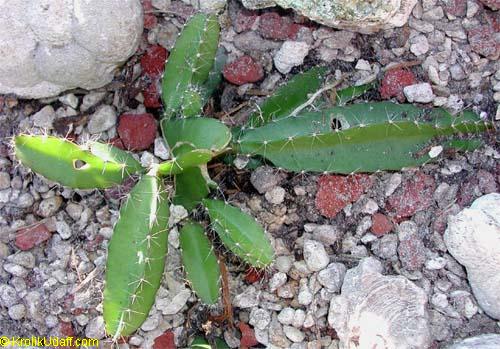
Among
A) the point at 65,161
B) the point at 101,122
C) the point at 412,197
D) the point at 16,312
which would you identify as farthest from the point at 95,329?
the point at 412,197

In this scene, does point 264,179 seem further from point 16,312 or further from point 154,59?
point 16,312

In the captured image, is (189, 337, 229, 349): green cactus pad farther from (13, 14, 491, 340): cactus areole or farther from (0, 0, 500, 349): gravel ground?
(13, 14, 491, 340): cactus areole

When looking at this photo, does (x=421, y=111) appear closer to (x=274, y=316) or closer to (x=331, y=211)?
(x=331, y=211)

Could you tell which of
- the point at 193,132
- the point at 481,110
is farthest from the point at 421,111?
the point at 193,132

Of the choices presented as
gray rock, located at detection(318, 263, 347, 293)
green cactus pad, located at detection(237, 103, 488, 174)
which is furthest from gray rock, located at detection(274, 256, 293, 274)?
green cactus pad, located at detection(237, 103, 488, 174)

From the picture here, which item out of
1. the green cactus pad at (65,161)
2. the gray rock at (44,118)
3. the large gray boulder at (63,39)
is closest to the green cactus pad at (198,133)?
the green cactus pad at (65,161)

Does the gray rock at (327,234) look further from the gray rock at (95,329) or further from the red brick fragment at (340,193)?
the gray rock at (95,329)
